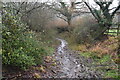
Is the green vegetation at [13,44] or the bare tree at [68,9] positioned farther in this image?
the bare tree at [68,9]

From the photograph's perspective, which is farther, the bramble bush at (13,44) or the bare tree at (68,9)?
A: the bare tree at (68,9)

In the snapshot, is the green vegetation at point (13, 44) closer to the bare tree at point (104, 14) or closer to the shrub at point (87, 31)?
the shrub at point (87, 31)

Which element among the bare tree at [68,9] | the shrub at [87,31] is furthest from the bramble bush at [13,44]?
the bare tree at [68,9]

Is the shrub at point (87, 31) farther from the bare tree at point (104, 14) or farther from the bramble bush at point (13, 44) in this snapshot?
the bramble bush at point (13, 44)

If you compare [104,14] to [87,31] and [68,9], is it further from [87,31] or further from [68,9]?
[68,9]

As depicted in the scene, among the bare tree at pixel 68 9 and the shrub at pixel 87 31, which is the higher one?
the bare tree at pixel 68 9

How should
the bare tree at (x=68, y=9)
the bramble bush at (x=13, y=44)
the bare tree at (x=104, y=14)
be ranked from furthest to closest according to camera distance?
the bare tree at (x=68, y=9) < the bare tree at (x=104, y=14) < the bramble bush at (x=13, y=44)

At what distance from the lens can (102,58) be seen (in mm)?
8828

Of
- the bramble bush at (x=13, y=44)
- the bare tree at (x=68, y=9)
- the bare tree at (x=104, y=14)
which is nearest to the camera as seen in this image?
the bramble bush at (x=13, y=44)

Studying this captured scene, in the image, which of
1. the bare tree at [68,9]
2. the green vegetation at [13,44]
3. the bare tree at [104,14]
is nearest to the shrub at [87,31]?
the bare tree at [104,14]

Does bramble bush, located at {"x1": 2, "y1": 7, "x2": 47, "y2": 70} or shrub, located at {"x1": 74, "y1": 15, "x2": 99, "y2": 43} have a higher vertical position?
bramble bush, located at {"x1": 2, "y1": 7, "x2": 47, "y2": 70}

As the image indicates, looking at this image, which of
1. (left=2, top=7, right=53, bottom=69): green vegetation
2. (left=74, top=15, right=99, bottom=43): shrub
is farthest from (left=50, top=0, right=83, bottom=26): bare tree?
(left=2, top=7, right=53, bottom=69): green vegetation

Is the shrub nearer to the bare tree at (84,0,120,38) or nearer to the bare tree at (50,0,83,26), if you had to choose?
the bare tree at (84,0,120,38)

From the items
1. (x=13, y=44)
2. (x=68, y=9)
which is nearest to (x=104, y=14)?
(x=68, y=9)
